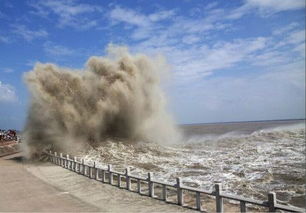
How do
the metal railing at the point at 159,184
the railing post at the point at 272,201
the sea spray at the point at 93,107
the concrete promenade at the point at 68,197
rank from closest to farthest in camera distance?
the railing post at the point at 272,201
the metal railing at the point at 159,184
the concrete promenade at the point at 68,197
the sea spray at the point at 93,107

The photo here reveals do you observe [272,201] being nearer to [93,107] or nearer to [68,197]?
[68,197]

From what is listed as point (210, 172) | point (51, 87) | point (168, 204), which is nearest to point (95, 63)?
point (51, 87)

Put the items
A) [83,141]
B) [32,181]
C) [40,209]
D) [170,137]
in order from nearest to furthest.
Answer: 1. [40,209]
2. [32,181]
3. [83,141]
4. [170,137]

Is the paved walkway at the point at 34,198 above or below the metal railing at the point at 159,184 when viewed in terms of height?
below

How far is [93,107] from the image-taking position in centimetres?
3953

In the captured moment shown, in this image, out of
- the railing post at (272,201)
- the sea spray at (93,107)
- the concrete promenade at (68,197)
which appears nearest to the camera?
the railing post at (272,201)

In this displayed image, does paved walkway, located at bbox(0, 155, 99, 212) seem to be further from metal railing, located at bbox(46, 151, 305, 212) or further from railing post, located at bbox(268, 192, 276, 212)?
railing post, located at bbox(268, 192, 276, 212)

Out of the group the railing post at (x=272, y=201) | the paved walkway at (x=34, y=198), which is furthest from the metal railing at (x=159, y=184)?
the paved walkway at (x=34, y=198)

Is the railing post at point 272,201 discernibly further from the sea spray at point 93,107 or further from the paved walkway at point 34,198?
the sea spray at point 93,107

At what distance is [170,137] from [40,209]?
4166 centimetres

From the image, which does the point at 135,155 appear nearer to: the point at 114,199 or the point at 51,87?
the point at 51,87

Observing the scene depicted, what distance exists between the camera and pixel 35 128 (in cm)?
3300

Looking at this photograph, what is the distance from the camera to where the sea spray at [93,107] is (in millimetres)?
33062

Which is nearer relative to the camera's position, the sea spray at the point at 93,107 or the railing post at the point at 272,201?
the railing post at the point at 272,201
